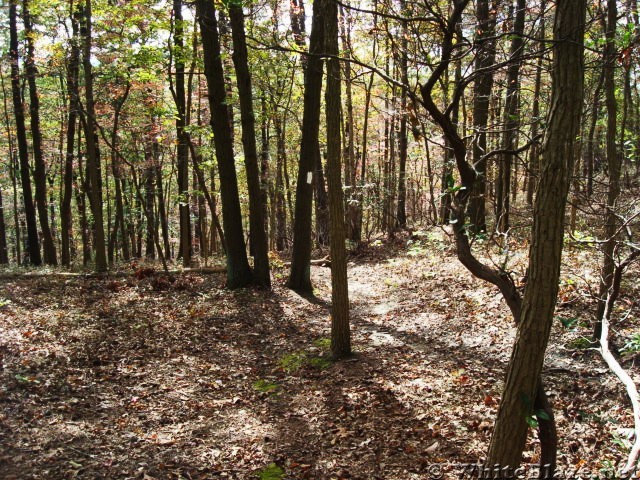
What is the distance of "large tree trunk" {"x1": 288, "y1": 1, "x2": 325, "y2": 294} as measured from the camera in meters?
9.87

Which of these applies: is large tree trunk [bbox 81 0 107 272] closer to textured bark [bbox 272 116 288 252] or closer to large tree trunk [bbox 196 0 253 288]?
large tree trunk [bbox 196 0 253 288]

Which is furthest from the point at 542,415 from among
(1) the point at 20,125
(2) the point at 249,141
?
(1) the point at 20,125

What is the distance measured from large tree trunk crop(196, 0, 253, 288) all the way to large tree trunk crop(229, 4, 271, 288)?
1.15 feet

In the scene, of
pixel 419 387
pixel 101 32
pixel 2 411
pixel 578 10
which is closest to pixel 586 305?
pixel 419 387

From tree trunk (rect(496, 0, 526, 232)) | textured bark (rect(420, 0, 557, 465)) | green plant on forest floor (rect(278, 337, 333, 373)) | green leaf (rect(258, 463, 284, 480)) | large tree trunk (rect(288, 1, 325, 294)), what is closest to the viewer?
textured bark (rect(420, 0, 557, 465))

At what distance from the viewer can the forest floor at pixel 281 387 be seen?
453 centimetres

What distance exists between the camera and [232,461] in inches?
188

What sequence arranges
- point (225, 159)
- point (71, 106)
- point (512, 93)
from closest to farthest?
point (512, 93)
point (225, 159)
point (71, 106)

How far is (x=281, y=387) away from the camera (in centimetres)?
646

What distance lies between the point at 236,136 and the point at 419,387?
713 inches

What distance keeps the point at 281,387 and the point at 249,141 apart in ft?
20.8

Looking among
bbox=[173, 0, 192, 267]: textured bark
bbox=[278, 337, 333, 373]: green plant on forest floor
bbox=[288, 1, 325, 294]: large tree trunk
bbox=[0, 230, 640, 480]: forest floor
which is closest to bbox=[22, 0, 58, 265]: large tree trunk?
bbox=[173, 0, 192, 267]: textured bark

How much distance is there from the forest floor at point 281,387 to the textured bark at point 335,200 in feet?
1.77

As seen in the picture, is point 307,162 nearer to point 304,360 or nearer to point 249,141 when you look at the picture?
point 249,141
